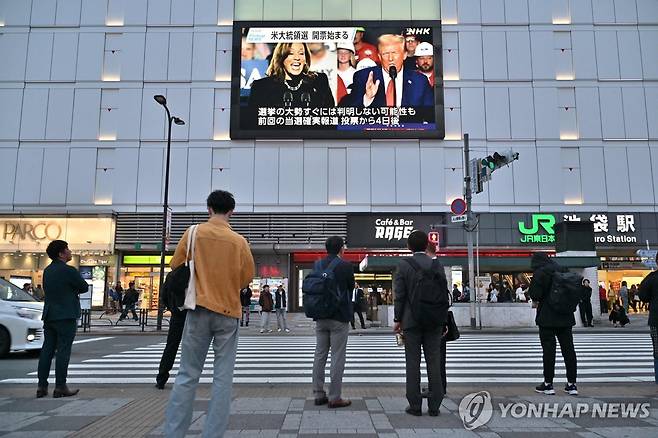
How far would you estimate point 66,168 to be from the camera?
1277 inches

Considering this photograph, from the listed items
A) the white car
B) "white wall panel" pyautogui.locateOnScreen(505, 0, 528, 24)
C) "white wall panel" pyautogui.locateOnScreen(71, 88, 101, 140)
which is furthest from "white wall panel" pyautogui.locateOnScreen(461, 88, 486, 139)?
the white car

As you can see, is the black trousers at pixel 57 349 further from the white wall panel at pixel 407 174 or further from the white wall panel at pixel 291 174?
the white wall panel at pixel 407 174

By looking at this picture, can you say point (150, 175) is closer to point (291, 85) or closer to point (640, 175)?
point (291, 85)

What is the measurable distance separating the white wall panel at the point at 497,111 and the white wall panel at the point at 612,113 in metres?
6.30

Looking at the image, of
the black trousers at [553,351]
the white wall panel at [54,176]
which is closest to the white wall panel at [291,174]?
the white wall panel at [54,176]

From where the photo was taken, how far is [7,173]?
106 feet

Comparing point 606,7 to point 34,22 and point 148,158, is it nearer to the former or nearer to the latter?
point 148,158

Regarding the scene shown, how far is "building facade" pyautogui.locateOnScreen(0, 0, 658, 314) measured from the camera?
32.0 metres

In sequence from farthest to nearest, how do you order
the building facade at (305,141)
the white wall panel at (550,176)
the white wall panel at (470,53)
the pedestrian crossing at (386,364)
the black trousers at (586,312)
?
the white wall panel at (470,53), the white wall panel at (550,176), the building facade at (305,141), the black trousers at (586,312), the pedestrian crossing at (386,364)

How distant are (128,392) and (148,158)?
2780cm

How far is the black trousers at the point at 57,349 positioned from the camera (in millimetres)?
6602

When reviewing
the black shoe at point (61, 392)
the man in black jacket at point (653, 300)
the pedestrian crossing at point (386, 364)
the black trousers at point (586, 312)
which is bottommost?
the pedestrian crossing at point (386, 364)

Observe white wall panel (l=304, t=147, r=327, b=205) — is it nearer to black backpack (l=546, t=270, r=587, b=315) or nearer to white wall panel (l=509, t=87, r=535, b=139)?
white wall panel (l=509, t=87, r=535, b=139)

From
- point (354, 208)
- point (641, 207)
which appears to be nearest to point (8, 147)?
point (354, 208)
